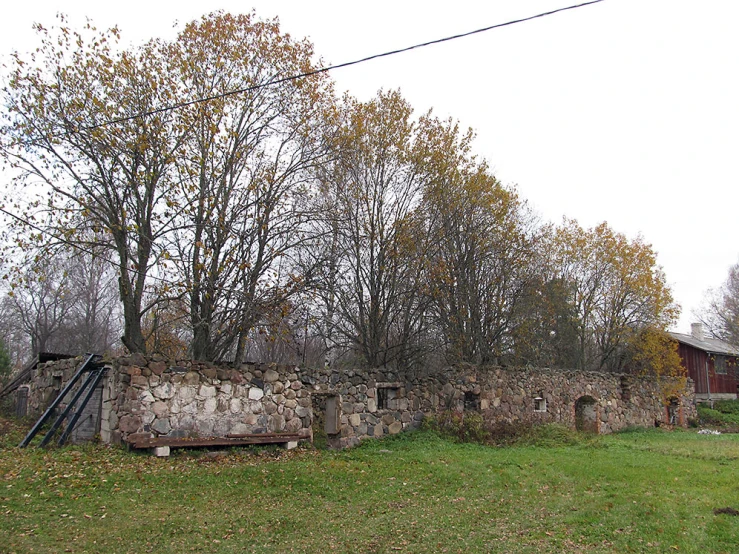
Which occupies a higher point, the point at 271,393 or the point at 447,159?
the point at 447,159

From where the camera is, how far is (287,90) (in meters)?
14.7

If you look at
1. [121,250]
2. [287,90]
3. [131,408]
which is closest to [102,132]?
[121,250]

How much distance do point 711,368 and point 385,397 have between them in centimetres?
2786

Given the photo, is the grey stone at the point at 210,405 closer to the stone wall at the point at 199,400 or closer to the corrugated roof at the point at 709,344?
the stone wall at the point at 199,400

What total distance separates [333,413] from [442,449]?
109 inches

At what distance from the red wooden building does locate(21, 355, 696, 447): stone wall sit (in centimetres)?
1645

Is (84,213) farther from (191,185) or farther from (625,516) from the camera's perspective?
(625,516)

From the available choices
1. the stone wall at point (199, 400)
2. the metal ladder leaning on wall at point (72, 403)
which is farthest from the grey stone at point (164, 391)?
the metal ladder leaning on wall at point (72, 403)

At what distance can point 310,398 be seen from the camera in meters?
13.8

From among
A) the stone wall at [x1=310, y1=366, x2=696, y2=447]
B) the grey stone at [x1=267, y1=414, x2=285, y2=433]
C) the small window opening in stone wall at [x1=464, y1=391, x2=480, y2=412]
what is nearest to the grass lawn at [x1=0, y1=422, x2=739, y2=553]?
the grey stone at [x1=267, y1=414, x2=285, y2=433]

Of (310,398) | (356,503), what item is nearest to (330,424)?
(310,398)

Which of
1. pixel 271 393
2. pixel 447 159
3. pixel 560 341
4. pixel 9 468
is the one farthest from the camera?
pixel 560 341

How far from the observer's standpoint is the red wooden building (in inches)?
1345

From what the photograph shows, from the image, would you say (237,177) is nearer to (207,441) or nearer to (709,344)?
(207,441)
